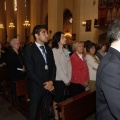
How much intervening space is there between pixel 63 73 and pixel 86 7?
12341mm

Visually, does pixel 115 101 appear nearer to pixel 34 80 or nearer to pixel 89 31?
pixel 34 80

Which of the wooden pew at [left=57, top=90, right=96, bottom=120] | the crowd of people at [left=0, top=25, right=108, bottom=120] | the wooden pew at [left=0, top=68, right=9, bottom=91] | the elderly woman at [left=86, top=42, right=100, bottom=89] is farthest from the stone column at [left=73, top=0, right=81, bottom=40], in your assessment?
the wooden pew at [left=57, top=90, right=96, bottom=120]

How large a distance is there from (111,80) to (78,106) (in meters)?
2.19

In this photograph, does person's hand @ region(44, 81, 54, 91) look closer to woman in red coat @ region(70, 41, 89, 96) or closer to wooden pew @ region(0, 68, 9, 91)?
woman in red coat @ region(70, 41, 89, 96)

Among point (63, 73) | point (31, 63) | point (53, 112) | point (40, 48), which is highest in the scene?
point (40, 48)

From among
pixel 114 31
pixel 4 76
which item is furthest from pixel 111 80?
pixel 4 76

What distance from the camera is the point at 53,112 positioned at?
4.68 meters

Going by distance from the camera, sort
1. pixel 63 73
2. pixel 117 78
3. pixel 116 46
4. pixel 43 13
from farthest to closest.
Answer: pixel 43 13, pixel 63 73, pixel 116 46, pixel 117 78

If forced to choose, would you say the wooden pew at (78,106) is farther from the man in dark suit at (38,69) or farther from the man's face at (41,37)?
the man's face at (41,37)

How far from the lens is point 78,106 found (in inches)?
149

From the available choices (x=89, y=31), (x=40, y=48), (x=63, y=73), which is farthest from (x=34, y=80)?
(x=89, y=31)

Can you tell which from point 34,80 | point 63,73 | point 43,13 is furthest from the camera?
point 43,13

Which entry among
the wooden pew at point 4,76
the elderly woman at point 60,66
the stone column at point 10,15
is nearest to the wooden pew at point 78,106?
the elderly woman at point 60,66

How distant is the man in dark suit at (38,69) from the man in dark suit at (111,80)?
1.98 metres
